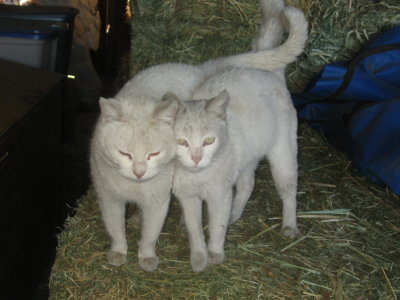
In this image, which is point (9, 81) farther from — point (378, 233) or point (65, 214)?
point (378, 233)

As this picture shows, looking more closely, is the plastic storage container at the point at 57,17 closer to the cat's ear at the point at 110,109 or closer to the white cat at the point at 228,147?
the white cat at the point at 228,147

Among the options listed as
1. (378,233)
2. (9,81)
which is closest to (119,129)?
(9,81)

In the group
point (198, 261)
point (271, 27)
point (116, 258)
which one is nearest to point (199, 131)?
point (198, 261)

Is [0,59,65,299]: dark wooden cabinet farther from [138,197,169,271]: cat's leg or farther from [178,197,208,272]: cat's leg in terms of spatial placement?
[178,197,208,272]: cat's leg

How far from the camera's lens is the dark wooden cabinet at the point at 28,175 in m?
2.22

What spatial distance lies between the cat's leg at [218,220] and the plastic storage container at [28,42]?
5.10 feet

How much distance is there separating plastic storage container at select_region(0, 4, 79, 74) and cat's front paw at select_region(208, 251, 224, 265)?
1.71m

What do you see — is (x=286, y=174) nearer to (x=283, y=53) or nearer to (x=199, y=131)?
(x=283, y=53)

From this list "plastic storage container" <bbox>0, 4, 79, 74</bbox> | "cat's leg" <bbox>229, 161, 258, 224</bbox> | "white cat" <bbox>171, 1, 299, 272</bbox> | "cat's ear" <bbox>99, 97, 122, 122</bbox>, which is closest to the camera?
"cat's ear" <bbox>99, 97, 122, 122</bbox>

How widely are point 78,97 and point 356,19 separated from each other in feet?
7.95

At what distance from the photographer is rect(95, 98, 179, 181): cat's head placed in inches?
77.9

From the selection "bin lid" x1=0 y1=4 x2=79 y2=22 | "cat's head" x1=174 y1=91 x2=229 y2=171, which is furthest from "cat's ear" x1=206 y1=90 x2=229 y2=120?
"bin lid" x1=0 y1=4 x2=79 y2=22

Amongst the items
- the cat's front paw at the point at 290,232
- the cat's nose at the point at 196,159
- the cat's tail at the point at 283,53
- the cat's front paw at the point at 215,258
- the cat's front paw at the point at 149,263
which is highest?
the cat's tail at the point at 283,53

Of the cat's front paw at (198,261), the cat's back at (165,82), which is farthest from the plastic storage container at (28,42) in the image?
the cat's front paw at (198,261)
